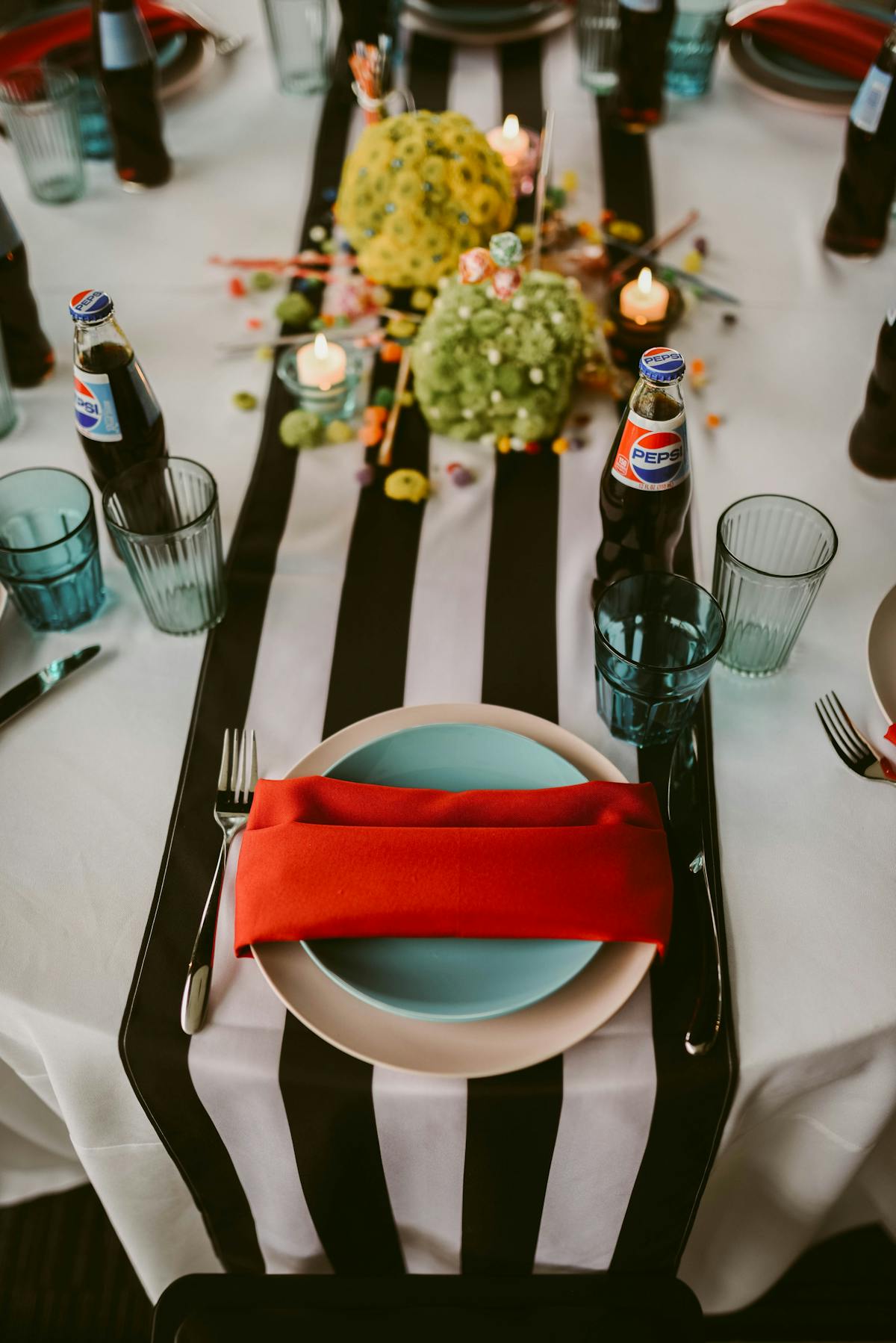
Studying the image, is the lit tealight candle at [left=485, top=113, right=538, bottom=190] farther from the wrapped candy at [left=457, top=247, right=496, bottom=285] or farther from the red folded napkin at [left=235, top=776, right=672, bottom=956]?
the red folded napkin at [left=235, top=776, right=672, bottom=956]

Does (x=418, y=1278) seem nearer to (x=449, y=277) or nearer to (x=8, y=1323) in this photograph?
(x=8, y=1323)

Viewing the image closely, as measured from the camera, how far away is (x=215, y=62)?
1.72 m

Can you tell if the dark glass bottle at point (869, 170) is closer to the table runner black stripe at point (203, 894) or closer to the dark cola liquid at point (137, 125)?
the table runner black stripe at point (203, 894)

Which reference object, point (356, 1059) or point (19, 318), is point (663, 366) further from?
point (19, 318)

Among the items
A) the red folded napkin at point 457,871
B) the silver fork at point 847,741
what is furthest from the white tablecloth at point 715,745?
the red folded napkin at point 457,871

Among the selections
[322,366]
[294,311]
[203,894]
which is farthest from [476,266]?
[203,894]

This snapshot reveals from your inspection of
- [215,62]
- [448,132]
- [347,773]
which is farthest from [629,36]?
[347,773]

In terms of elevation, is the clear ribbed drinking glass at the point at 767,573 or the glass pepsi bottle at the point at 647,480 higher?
the glass pepsi bottle at the point at 647,480

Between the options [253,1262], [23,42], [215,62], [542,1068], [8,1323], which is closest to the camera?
[542,1068]

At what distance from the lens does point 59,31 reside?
1.63 m

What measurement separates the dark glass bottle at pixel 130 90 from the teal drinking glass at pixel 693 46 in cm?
77

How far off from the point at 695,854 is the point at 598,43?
1384mm

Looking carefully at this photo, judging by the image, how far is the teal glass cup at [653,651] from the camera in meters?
0.84

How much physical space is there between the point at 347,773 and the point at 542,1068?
0.27 metres
